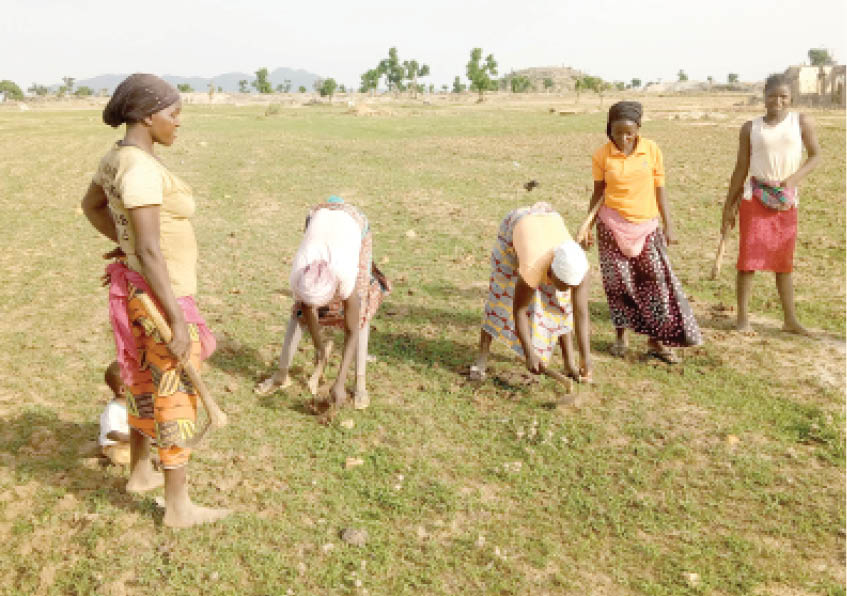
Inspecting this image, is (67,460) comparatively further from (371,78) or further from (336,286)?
(371,78)

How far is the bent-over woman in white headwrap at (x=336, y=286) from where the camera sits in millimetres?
3967

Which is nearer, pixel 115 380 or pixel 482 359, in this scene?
pixel 115 380

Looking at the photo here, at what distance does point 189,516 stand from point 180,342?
1037 mm

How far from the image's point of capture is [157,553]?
322 centimetres

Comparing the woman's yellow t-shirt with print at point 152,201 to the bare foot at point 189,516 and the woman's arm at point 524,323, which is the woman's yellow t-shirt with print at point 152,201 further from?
the woman's arm at point 524,323

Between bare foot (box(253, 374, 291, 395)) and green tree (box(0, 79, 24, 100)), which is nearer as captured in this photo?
bare foot (box(253, 374, 291, 395))

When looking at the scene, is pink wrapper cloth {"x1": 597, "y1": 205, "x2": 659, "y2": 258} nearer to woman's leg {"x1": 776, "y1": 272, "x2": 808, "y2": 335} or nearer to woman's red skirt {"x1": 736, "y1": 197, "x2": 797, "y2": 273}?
woman's red skirt {"x1": 736, "y1": 197, "x2": 797, "y2": 273}

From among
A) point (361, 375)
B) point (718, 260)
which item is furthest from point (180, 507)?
point (718, 260)

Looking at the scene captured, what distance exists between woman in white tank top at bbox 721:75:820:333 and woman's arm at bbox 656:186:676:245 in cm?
81

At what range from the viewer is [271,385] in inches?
193

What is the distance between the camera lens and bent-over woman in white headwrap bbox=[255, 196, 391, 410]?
3.97 m

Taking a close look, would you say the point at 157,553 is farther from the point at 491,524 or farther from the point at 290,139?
the point at 290,139

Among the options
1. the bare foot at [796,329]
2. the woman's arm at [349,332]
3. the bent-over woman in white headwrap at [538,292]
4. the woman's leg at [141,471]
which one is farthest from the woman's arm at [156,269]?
the bare foot at [796,329]

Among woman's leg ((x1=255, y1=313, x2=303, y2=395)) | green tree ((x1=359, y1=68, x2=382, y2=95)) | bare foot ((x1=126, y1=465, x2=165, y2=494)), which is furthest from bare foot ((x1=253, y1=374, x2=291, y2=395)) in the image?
green tree ((x1=359, y1=68, x2=382, y2=95))
